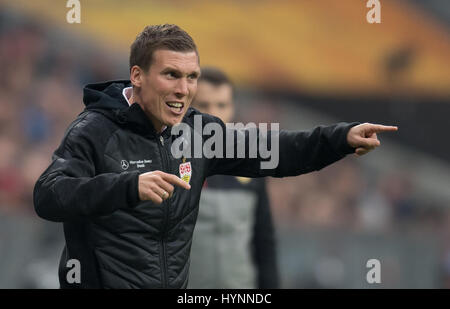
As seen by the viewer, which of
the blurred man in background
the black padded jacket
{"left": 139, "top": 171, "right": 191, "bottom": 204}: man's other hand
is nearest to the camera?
{"left": 139, "top": 171, "right": 191, "bottom": 204}: man's other hand

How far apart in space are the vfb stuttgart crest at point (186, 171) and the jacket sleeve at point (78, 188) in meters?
0.47

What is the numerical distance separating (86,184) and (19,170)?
616cm

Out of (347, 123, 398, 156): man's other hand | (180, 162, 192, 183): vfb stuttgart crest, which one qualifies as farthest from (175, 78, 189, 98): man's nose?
(347, 123, 398, 156): man's other hand

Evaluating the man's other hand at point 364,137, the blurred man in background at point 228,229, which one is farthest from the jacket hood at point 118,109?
the blurred man in background at point 228,229

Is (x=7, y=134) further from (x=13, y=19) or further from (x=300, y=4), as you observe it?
(x=300, y=4)

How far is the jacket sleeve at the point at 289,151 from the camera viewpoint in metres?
3.96

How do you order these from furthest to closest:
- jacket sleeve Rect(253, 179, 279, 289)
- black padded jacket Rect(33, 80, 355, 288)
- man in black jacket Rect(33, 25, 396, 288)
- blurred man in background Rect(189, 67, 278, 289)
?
jacket sleeve Rect(253, 179, 279, 289), blurred man in background Rect(189, 67, 278, 289), man in black jacket Rect(33, 25, 396, 288), black padded jacket Rect(33, 80, 355, 288)

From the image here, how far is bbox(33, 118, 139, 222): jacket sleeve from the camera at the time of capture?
3365mm

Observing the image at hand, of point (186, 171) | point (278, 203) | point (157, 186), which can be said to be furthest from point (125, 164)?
point (278, 203)

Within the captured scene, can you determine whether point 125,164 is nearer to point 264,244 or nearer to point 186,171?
point 186,171

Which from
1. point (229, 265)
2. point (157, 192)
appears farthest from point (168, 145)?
point (229, 265)

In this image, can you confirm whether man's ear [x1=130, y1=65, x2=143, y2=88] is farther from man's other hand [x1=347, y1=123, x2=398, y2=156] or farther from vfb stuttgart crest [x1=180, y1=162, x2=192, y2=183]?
man's other hand [x1=347, y1=123, x2=398, y2=156]

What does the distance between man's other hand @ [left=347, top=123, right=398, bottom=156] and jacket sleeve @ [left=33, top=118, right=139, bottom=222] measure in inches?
41.7

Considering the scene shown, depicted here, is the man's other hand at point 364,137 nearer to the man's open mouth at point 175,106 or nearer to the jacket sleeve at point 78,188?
the man's open mouth at point 175,106
